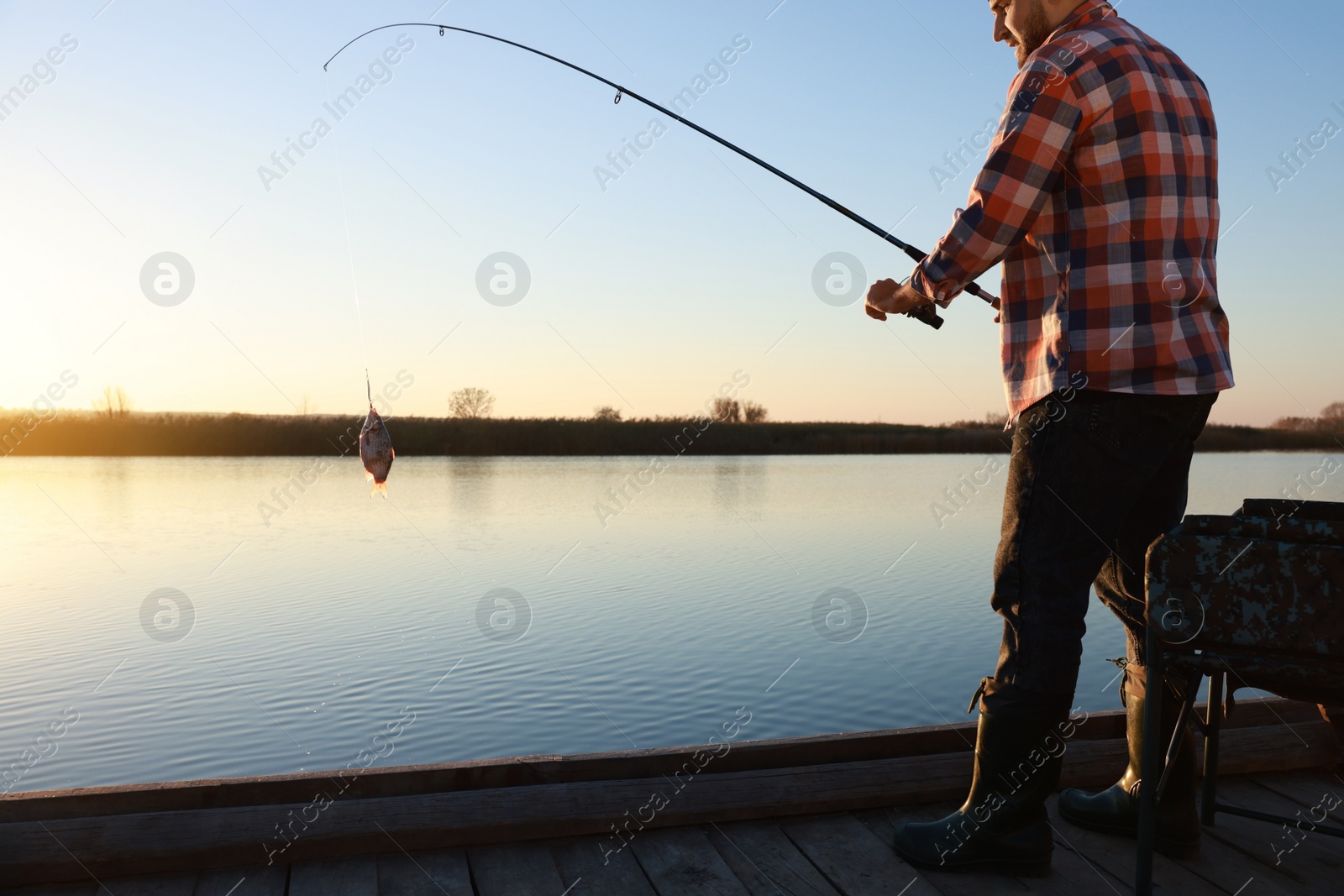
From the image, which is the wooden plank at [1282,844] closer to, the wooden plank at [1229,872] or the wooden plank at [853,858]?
the wooden plank at [1229,872]

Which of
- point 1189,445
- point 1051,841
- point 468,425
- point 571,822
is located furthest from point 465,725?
point 468,425

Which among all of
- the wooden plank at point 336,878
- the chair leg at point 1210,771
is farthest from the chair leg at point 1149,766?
the wooden plank at point 336,878

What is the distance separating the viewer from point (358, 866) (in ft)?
7.31

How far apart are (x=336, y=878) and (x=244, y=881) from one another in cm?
20

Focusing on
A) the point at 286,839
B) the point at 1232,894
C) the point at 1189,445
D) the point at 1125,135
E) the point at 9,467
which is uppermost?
the point at 1125,135

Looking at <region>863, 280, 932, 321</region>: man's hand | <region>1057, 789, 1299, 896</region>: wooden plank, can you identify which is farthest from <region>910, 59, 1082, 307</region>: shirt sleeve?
<region>1057, 789, 1299, 896</region>: wooden plank

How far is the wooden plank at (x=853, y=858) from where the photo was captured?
7.13 feet

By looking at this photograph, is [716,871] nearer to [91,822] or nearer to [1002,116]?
[91,822]

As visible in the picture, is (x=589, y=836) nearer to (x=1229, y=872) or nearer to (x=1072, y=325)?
(x=1229, y=872)

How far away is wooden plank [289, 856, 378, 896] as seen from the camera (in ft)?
6.94

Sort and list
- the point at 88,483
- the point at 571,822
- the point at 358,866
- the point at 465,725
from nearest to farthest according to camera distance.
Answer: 1. the point at 358,866
2. the point at 571,822
3. the point at 465,725
4. the point at 88,483

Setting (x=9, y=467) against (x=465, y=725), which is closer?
(x=465, y=725)

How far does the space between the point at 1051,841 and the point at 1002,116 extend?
1.68 meters

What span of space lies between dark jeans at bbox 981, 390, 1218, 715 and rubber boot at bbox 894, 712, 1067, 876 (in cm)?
6
